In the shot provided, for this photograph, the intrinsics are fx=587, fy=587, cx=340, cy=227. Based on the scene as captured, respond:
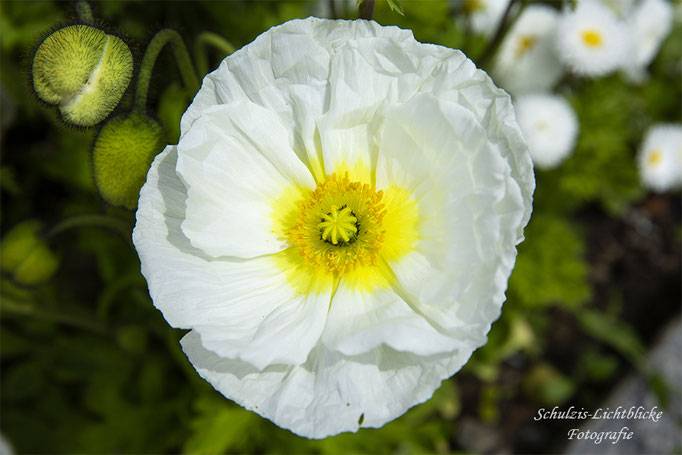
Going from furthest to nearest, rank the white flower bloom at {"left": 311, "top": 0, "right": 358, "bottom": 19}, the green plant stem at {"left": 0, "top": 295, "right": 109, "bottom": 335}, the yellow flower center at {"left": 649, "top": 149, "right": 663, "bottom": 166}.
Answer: the yellow flower center at {"left": 649, "top": 149, "right": 663, "bottom": 166} → the white flower bloom at {"left": 311, "top": 0, "right": 358, "bottom": 19} → the green plant stem at {"left": 0, "top": 295, "right": 109, "bottom": 335}

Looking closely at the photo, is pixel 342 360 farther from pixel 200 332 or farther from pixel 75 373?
pixel 75 373

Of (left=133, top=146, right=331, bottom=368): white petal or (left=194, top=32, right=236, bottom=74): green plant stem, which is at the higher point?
(left=194, top=32, right=236, bottom=74): green plant stem

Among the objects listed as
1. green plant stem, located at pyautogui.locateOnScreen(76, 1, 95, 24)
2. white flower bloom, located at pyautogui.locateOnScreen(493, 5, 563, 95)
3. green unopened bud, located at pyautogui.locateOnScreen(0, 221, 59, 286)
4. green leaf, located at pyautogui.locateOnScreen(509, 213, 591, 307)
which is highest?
green plant stem, located at pyautogui.locateOnScreen(76, 1, 95, 24)

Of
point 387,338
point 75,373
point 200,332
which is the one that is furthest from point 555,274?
point 75,373

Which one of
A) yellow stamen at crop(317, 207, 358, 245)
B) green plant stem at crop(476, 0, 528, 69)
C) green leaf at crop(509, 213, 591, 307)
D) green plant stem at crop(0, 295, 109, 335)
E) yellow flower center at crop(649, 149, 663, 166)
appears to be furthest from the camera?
yellow flower center at crop(649, 149, 663, 166)

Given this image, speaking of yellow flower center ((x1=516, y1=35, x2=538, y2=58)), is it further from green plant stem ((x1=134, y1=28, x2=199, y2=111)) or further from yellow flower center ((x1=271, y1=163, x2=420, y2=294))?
green plant stem ((x1=134, y1=28, x2=199, y2=111))

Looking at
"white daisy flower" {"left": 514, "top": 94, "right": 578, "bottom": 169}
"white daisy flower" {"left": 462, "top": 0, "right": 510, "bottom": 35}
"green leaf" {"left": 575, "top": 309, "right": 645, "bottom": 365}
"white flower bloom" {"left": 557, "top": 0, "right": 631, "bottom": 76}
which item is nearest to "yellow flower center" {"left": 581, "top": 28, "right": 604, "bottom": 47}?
"white flower bloom" {"left": 557, "top": 0, "right": 631, "bottom": 76}
